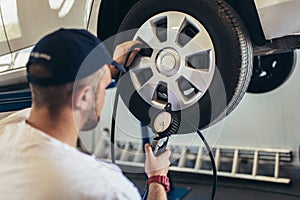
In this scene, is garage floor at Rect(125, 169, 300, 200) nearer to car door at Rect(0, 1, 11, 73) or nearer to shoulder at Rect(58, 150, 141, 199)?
car door at Rect(0, 1, 11, 73)

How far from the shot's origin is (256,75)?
9.25ft

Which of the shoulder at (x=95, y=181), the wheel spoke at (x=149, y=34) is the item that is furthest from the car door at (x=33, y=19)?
the shoulder at (x=95, y=181)

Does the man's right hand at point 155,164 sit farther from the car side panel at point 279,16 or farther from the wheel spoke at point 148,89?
the car side panel at point 279,16

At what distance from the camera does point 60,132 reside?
1.11 m

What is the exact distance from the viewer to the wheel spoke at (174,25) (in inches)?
65.6

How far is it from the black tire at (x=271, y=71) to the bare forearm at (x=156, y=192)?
1.58 meters

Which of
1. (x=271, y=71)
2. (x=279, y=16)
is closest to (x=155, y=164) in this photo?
(x=279, y=16)

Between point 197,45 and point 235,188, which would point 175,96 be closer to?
point 197,45

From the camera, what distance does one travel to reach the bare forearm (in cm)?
132

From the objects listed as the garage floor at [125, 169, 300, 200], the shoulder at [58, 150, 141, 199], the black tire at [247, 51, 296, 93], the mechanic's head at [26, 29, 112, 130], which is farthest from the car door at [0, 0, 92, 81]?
the garage floor at [125, 169, 300, 200]

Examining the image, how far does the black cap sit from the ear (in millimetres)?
34

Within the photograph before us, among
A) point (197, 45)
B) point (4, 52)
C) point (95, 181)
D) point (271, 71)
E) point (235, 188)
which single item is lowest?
point (235, 188)

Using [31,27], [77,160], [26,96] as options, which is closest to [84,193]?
[77,160]

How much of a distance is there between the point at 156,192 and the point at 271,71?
1811 mm
